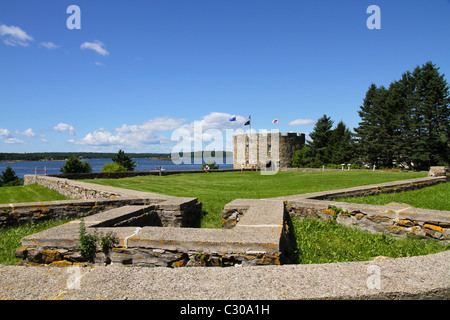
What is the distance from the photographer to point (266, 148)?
43.8 m

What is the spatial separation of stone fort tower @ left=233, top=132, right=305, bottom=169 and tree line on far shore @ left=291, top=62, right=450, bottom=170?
4.95 feet

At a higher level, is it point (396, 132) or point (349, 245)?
point (396, 132)

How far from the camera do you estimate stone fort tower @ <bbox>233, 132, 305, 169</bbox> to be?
43.2 metres

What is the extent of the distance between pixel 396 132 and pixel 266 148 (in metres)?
17.9

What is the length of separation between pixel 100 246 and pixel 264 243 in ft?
7.31

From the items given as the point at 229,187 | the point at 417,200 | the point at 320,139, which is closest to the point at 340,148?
the point at 320,139

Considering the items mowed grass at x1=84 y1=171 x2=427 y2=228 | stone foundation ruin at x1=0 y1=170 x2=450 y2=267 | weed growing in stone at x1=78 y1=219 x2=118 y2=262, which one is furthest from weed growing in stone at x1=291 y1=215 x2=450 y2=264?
weed growing in stone at x1=78 y1=219 x2=118 y2=262

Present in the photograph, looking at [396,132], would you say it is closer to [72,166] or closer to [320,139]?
[320,139]

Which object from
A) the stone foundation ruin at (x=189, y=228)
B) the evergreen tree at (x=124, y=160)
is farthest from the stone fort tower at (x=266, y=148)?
the stone foundation ruin at (x=189, y=228)

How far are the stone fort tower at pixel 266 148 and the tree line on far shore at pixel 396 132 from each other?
4.95ft

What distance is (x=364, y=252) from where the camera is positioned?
4578mm

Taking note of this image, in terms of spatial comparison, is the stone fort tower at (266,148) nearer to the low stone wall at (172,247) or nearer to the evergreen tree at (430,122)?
the evergreen tree at (430,122)
